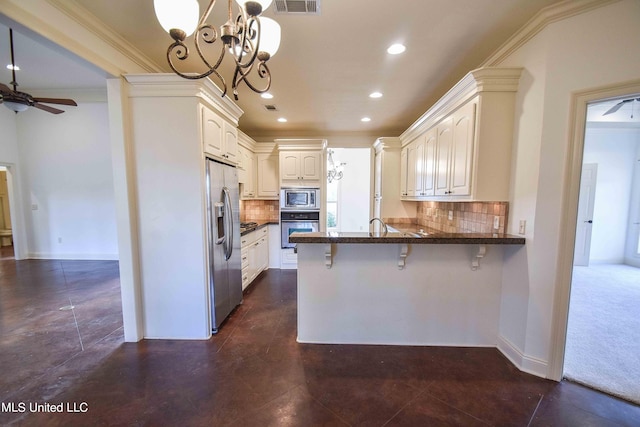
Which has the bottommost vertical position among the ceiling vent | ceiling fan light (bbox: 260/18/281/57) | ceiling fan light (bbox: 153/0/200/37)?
ceiling fan light (bbox: 153/0/200/37)

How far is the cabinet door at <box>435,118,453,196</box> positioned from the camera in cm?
263

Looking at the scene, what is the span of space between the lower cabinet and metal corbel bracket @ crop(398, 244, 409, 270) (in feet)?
7.15

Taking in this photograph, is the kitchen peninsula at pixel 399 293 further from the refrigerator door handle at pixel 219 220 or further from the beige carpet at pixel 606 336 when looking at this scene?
the refrigerator door handle at pixel 219 220

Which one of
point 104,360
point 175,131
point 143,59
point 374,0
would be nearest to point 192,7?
point 374,0

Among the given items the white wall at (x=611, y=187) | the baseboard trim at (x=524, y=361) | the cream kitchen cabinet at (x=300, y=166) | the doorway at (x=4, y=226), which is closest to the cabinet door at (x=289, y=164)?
the cream kitchen cabinet at (x=300, y=166)

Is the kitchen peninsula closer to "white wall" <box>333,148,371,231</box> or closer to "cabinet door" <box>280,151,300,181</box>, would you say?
"cabinet door" <box>280,151,300,181</box>

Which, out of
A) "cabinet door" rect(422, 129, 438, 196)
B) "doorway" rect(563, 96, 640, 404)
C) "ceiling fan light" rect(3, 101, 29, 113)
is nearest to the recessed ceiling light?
"cabinet door" rect(422, 129, 438, 196)

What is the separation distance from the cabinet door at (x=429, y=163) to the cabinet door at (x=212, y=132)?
8.20 ft

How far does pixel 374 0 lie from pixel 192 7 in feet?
4.02

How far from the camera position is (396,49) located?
2.25 m

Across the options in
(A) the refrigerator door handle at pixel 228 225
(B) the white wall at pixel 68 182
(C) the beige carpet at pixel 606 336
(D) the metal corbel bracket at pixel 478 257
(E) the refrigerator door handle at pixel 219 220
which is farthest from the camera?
(B) the white wall at pixel 68 182

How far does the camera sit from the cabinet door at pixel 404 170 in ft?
13.7

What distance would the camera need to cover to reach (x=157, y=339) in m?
2.46

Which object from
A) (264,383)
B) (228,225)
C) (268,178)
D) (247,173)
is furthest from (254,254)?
(264,383)
